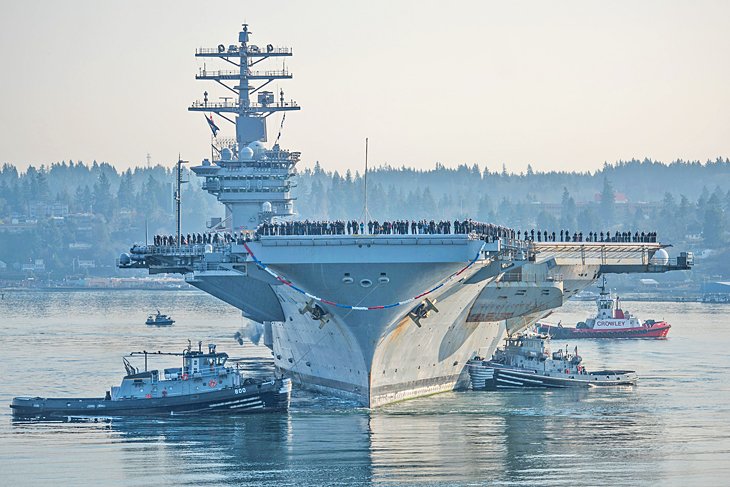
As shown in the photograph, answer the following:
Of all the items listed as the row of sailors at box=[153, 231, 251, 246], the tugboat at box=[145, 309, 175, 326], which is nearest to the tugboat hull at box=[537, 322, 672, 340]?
the tugboat at box=[145, 309, 175, 326]

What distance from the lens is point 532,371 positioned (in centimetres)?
4972

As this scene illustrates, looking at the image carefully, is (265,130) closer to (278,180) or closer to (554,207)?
(278,180)

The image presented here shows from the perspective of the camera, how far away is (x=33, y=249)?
648 ft

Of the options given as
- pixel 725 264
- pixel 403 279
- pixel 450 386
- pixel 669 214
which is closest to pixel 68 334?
pixel 450 386

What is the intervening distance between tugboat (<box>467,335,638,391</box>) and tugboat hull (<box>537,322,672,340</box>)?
23.6m

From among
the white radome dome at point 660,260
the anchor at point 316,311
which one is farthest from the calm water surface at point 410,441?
the white radome dome at point 660,260

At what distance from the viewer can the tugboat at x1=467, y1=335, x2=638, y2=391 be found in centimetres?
4928

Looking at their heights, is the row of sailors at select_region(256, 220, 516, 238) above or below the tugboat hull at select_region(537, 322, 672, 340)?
above

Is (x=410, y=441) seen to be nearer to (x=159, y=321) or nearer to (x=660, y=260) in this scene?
(x=660, y=260)

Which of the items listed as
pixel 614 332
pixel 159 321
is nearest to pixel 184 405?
pixel 614 332

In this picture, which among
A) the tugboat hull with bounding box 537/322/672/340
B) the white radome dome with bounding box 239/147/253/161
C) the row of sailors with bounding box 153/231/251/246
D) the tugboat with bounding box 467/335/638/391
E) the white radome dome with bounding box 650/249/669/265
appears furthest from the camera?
the tugboat hull with bounding box 537/322/672/340

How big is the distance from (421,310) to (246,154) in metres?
19.5

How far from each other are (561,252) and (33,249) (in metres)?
156

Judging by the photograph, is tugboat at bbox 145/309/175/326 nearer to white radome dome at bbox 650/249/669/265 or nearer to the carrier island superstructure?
the carrier island superstructure
